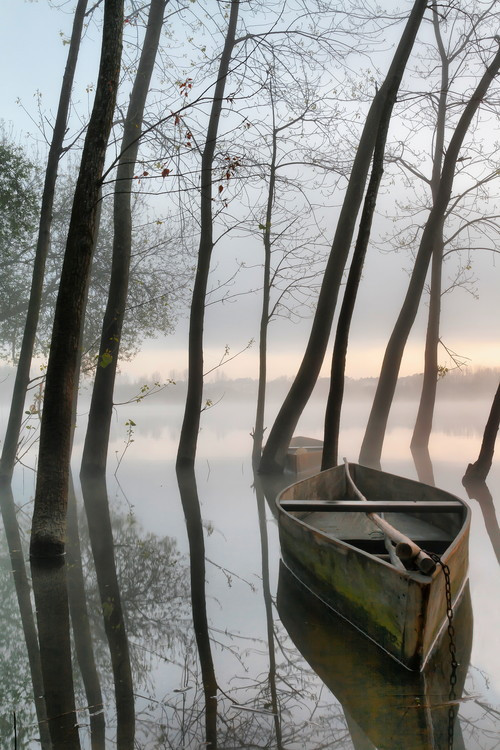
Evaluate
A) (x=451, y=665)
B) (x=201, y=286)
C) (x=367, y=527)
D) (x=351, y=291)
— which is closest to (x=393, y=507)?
(x=367, y=527)

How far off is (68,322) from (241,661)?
372 centimetres

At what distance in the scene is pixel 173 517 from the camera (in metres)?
9.36

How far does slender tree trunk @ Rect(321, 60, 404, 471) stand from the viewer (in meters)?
9.20

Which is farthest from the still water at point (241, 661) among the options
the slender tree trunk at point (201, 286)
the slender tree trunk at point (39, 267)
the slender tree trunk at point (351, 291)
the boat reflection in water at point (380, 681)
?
the slender tree trunk at point (201, 286)

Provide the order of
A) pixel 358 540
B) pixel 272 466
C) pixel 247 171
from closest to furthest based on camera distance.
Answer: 1. pixel 358 540
2. pixel 272 466
3. pixel 247 171

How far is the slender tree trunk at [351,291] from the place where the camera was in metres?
9.20

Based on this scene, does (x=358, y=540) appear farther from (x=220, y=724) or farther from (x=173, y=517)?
(x=173, y=517)

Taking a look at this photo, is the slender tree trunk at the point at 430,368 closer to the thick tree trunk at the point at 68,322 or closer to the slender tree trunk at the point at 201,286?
the slender tree trunk at the point at 201,286

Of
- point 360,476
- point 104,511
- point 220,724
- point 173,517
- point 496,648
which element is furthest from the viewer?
point 104,511

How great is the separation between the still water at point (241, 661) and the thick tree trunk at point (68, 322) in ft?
2.20

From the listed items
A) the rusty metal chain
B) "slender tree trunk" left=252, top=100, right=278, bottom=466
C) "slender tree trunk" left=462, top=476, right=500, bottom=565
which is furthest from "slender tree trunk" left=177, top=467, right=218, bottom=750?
"slender tree trunk" left=252, top=100, right=278, bottom=466

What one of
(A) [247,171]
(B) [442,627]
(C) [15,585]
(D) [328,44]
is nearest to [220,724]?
(B) [442,627]

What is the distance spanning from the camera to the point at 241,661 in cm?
424

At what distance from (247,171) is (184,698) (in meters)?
11.9
